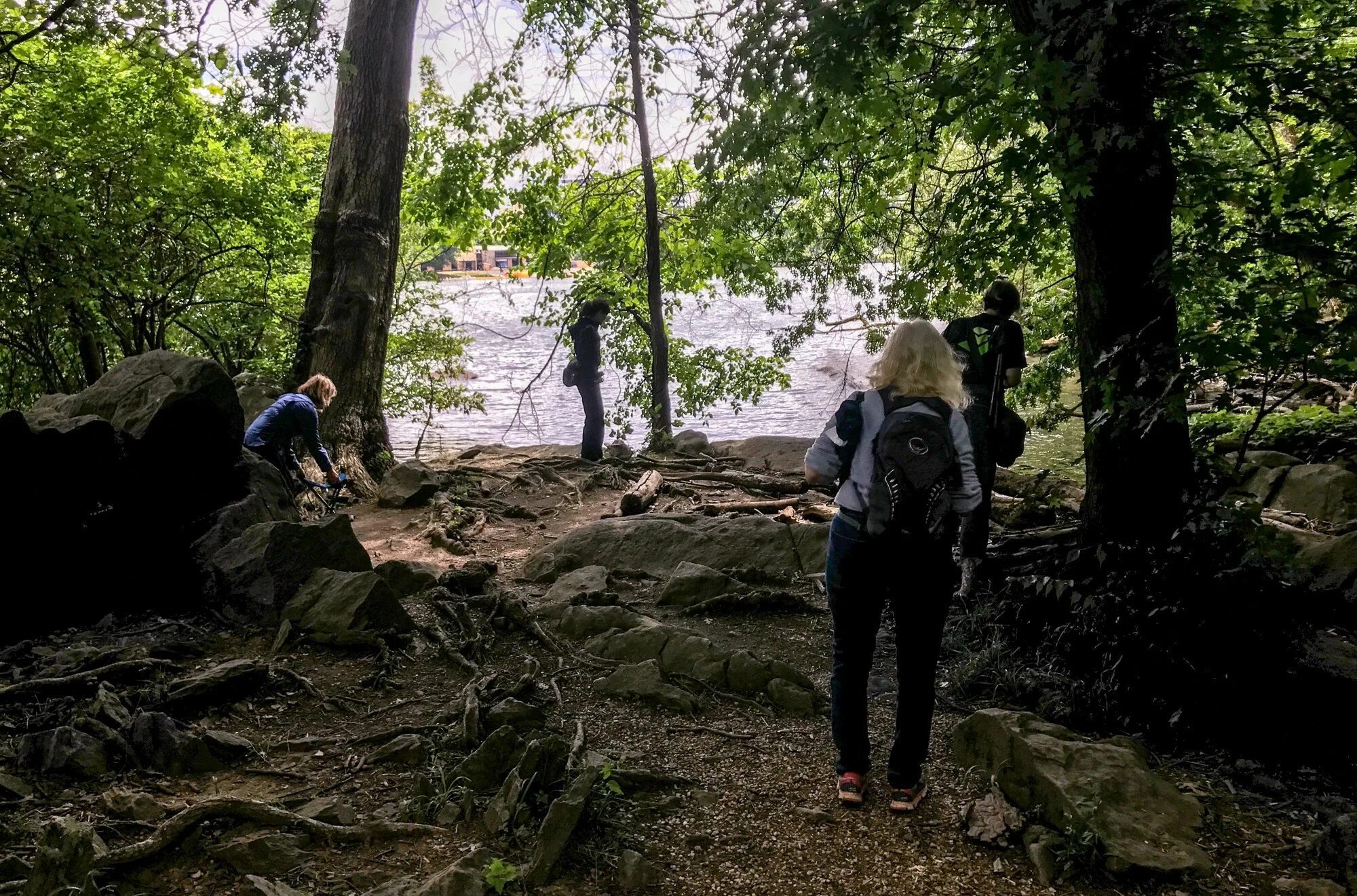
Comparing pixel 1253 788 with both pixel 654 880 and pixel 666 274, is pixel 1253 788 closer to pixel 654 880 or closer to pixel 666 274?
pixel 654 880

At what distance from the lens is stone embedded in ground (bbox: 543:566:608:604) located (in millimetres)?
6039

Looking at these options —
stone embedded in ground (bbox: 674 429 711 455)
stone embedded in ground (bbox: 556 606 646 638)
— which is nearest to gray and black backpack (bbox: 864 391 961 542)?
stone embedded in ground (bbox: 556 606 646 638)

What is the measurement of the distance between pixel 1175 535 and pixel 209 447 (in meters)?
5.87

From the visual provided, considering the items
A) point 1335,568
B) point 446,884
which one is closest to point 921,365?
point 446,884

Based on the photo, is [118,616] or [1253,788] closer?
[1253,788]

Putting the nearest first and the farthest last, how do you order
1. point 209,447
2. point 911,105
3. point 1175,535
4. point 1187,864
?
point 1187,864 < point 1175,535 < point 911,105 < point 209,447

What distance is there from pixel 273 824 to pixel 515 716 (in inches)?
44.3

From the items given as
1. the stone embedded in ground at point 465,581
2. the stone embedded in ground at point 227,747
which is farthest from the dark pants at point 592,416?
the stone embedded in ground at point 227,747

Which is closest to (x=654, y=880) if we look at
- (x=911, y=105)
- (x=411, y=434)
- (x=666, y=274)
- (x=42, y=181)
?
(x=911, y=105)

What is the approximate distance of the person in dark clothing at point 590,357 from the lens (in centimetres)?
1094

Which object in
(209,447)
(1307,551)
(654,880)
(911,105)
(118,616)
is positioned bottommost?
(654,880)

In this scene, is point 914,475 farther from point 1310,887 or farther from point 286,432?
point 286,432

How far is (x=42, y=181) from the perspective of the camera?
27.7 ft

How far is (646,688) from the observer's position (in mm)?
4547
